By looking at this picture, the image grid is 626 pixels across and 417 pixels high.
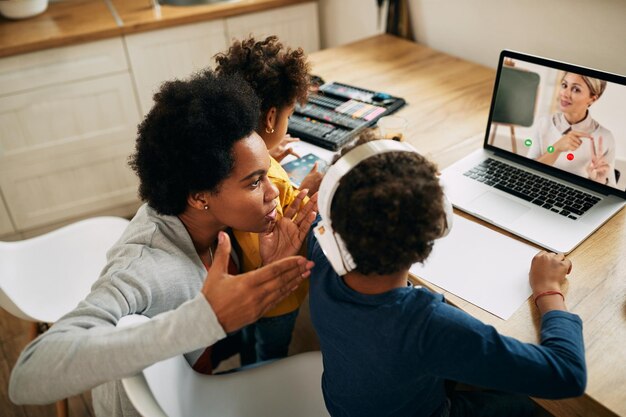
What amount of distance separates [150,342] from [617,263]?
0.90 meters

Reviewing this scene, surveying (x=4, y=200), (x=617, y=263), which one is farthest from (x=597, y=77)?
(x=4, y=200)

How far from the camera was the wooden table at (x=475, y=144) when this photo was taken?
0.86 meters

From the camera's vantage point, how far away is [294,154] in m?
1.48

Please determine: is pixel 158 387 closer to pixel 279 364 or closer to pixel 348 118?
pixel 279 364

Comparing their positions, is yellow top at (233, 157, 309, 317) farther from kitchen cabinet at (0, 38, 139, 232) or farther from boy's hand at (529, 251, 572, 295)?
kitchen cabinet at (0, 38, 139, 232)

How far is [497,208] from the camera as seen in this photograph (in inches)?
48.2

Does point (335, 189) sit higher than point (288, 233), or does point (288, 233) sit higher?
point (335, 189)

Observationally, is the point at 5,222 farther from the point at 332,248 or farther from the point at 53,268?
the point at 332,248

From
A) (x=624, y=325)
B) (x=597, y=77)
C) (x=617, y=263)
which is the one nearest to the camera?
(x=624, y=325)

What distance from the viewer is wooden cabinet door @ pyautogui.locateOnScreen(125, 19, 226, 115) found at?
2.32 m

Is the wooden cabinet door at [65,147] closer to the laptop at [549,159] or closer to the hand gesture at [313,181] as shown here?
the hand gesture at [313,181]

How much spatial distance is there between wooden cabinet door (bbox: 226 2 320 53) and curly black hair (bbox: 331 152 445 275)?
1832 mm

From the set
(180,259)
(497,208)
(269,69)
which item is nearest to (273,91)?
(269,69)

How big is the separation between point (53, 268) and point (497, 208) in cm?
118
